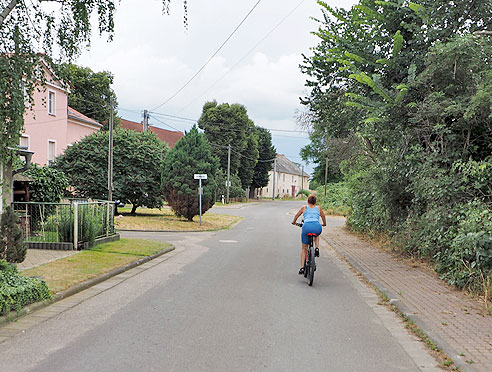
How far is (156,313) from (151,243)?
827cm

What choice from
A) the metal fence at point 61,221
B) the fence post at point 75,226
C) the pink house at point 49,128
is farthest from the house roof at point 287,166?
the fence post at point 75,226

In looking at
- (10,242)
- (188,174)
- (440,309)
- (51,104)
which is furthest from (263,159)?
(440,309)

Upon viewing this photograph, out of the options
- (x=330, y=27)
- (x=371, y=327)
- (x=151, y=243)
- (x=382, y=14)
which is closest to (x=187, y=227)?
(x=151, y=243)

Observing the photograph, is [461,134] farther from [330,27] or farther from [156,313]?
[156,313]

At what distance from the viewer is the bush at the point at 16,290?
19.2ft

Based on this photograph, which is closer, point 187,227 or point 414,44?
point 414,44

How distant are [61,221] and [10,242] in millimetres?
4019

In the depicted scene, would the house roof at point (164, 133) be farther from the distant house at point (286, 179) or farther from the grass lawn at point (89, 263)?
the grass lawn at point (89, 263)

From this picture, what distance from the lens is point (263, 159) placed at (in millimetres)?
71562

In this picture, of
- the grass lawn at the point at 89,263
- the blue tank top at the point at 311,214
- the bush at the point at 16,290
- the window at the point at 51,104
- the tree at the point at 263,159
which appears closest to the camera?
the bush at the point at 16,290

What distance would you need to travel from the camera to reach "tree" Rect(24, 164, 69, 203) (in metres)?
14.8

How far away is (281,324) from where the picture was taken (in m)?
5.93

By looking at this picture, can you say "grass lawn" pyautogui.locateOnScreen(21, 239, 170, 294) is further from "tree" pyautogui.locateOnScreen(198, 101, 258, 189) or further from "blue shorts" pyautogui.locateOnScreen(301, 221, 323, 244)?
"tree" pyautogui.locateOnScreen(198, 101, 258, 189)

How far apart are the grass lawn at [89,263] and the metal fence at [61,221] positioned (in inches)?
22.7
